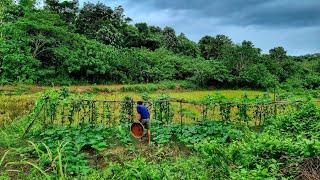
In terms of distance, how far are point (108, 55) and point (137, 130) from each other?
26.1 metres

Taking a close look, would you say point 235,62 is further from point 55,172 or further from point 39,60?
point 55,172

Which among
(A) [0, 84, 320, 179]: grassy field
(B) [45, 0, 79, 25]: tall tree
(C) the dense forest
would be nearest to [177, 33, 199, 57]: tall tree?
(C) the dense forest

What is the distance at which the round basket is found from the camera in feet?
44.0

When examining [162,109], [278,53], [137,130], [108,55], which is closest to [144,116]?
[137,130]

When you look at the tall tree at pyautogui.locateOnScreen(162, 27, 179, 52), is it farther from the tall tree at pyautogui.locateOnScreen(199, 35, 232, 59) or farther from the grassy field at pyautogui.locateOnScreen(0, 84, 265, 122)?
the grassy field at pyautogui.locateOnScreen(0, 84, 265, 122)

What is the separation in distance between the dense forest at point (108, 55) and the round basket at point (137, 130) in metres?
20.4

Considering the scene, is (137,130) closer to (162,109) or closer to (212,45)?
(162,109)

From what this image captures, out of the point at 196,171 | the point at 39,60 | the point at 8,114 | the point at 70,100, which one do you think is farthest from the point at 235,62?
the point at 196,171

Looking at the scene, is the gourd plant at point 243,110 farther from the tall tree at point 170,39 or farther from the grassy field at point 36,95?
the tall tree at point 170,39

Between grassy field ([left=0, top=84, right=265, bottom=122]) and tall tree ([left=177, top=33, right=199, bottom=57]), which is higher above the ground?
tall tree ([left=177, top=33, right=199, bottom=57])

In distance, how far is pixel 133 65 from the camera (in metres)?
40.2

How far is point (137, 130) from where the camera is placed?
44.3 ft

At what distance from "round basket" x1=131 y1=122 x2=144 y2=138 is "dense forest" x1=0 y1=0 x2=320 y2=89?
2042 cm

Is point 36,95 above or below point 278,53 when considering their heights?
below
